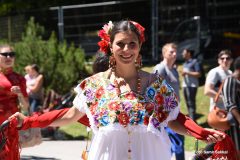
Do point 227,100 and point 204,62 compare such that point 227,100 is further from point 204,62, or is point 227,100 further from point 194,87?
point 204,62

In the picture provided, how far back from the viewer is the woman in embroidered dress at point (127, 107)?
4.24 meters

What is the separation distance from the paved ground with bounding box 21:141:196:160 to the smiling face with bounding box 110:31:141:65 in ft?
18.6

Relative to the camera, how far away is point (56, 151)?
1103 centimetres

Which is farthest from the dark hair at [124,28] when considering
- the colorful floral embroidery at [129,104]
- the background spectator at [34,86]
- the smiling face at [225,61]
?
the background spectator at [34,86]

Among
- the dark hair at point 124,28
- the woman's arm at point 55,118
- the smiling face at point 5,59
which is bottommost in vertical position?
the woman's arm at point 55,118

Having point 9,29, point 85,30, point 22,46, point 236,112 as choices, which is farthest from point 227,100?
point 9,29

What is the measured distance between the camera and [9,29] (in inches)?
825

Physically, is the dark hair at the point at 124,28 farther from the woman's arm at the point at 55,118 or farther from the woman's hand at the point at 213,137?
the woman's hand at the point at 213,137

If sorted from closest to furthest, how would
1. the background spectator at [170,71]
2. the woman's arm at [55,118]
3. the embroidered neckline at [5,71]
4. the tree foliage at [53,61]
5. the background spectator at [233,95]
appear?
the woman's arm at [55,118]
the background spectator at [233,95]
the embroidered neckline at [5,71]
the background spectator at [170,71]
the tree foliage at [53,61]

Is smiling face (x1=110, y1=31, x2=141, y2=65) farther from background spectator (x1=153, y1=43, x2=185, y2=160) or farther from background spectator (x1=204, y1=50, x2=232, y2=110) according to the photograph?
background spectator (x1=204, y1=50, x2=232, y2=110)

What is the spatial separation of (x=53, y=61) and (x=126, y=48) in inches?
460

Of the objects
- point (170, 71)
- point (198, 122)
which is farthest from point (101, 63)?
point (198, 122)

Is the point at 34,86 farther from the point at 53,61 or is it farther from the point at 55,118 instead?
the point at 55,118

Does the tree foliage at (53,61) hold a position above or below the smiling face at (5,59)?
below
